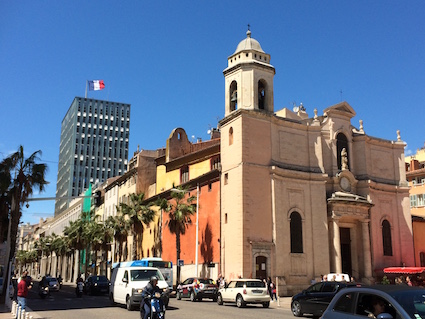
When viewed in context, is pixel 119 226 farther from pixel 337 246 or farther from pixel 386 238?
pixel 386 238

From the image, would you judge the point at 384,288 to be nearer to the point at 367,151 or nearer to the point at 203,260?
the point at 203,260

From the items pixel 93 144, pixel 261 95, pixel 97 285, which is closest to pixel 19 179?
pixel 97 285

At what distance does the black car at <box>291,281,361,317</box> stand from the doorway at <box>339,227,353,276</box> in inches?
916

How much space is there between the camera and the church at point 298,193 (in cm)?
3634

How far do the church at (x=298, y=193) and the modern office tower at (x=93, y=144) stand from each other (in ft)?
330

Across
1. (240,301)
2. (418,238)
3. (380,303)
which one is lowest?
(240,301)

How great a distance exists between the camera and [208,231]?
133ft

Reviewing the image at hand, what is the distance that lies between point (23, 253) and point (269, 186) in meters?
124

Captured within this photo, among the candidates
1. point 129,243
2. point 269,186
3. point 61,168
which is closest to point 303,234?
point 269,186

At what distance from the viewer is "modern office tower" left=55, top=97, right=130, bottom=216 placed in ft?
443

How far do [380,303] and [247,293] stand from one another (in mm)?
18336

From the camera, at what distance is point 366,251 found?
4084 centimetres

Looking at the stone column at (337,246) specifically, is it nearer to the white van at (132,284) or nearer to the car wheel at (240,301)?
the car wheel at (240,301)

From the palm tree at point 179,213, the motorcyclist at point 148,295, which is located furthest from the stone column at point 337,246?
the motorcyclist at point 148,295
